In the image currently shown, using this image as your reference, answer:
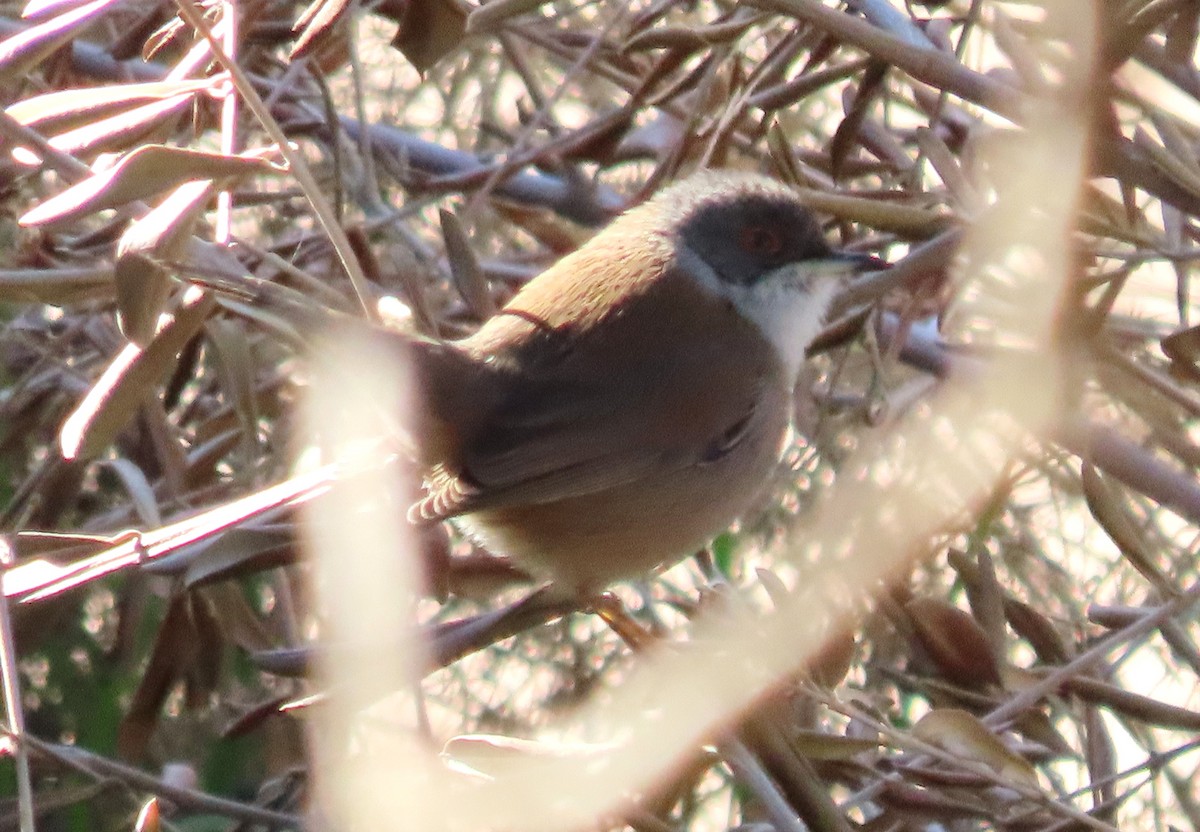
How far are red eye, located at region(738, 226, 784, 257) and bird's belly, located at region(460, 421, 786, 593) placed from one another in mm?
584

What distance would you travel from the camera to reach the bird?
3.17 meters

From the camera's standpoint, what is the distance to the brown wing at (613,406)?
3.16m

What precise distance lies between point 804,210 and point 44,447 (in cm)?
223

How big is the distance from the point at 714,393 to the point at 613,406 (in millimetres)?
269

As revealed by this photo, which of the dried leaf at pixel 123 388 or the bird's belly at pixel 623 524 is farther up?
the dried leaf at pixel 123 388

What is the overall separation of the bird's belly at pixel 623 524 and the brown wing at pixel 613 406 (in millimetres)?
50

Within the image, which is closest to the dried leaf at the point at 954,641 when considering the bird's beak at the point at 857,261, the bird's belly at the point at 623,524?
the bird's belly at the point at 623,524

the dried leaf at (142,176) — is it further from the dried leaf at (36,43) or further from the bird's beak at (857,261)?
the bird's beak at (857,261)

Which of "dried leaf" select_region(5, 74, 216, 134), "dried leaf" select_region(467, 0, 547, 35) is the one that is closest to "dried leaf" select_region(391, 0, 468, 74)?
"dried leaf" select_region(467, 0, 547, 35)

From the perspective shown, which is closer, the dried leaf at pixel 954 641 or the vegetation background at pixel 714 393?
the vegetation background at pixel 714 393

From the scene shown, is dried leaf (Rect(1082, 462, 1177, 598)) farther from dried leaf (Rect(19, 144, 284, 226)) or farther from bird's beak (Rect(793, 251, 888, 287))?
dried leaf (Rect(19, 144, 284, 226))

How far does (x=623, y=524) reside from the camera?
3281 mm

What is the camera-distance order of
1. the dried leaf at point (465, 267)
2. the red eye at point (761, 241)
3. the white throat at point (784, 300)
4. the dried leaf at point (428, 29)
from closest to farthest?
the dried leaf at point (428, 29), the dried leaf at point (465, 267), the white throat at point (784, 300), the red eye at point (761, 241)

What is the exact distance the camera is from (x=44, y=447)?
158 inches
